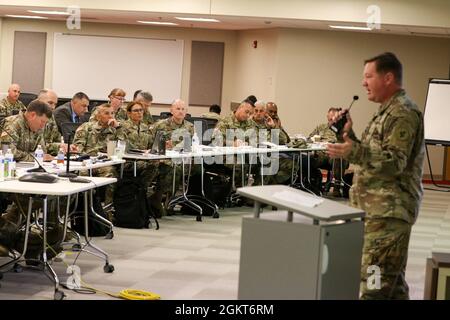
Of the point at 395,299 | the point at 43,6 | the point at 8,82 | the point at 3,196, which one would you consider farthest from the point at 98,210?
the point at 8,82

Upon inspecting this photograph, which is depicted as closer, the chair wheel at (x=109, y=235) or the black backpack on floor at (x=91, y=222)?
the black backpack on floor at (x=91, y=222)

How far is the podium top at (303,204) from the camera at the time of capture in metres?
4.14

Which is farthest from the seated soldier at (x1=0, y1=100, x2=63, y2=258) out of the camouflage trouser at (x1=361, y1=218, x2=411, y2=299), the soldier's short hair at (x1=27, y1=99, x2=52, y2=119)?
the camouflage trouser at (x1=361, y1=218, x2=411, y2=299)

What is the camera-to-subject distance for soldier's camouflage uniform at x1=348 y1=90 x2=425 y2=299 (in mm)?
4836

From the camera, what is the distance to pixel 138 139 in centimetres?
1071

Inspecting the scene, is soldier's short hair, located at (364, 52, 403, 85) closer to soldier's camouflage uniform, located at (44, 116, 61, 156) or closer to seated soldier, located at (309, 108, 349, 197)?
soldier's camouflage uniform, located at (44, 116, 61, 156)

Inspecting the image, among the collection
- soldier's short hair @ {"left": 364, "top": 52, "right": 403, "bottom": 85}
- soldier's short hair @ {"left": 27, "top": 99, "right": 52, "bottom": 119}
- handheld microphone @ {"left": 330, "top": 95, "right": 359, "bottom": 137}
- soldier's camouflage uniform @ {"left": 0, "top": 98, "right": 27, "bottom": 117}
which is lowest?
soldier's camouflage uniform @ {"left": 0, "top": 98, "right": 27, "bottom": 117}

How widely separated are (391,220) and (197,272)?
2.96m

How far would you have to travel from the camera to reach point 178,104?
1119 cm

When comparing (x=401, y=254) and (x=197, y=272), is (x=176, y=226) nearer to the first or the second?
(x=197, y=272)

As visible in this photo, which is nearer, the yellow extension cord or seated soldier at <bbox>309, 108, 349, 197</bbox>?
the yellow extension cord

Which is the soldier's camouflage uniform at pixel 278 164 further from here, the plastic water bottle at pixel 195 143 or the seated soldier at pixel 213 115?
the plastic water bottle at pixel 195 143

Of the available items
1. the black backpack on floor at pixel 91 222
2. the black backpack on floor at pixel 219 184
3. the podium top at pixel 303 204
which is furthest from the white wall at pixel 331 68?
the podium top at pixel 303 204

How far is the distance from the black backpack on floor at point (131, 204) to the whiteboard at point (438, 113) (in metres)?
5.85
